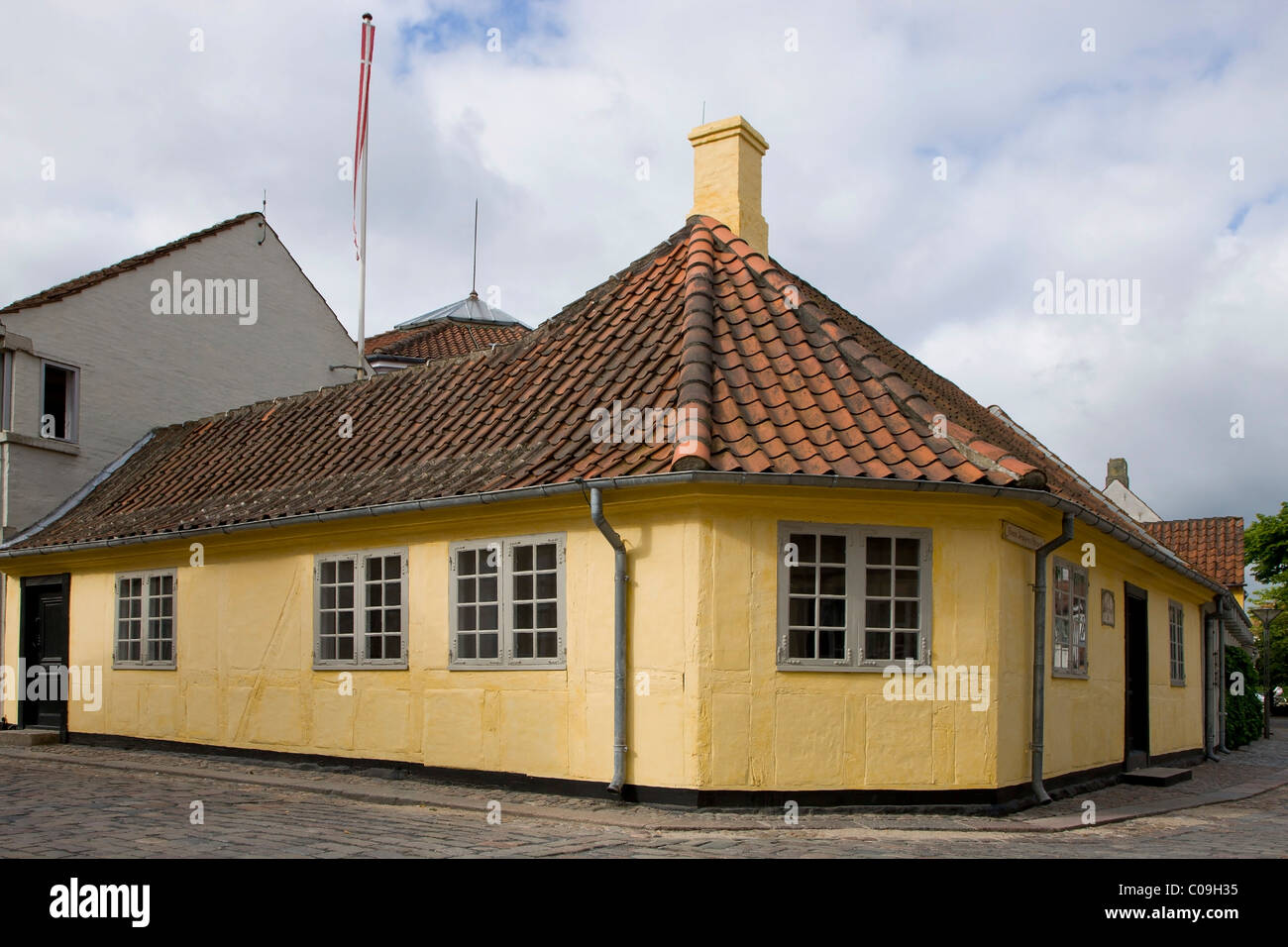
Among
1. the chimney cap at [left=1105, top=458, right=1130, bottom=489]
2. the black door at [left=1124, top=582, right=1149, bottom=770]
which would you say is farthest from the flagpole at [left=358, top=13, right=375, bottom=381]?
the chimney cap at [left=1105, top=458, right=1130, bottom=489]

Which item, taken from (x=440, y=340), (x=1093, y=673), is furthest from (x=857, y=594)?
(x=440, y=340)

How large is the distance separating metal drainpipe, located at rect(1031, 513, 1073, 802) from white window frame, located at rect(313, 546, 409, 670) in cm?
610

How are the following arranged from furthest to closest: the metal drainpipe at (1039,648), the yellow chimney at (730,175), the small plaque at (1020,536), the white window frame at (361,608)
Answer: the yellow chimney at (730,175)
the white window frame at (361,608)
the metal drainpipe at (1039,648)
the small plaque at (1020,536)

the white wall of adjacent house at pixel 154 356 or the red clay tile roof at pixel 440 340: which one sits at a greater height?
the red clay tile roof at pixel 440 340

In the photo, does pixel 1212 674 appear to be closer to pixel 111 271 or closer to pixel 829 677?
pixel 829 677

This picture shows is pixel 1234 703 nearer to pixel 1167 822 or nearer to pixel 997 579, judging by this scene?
pixel 1167 822

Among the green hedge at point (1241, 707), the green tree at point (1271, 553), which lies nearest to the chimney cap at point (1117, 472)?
the green tree at point (1271, 553)

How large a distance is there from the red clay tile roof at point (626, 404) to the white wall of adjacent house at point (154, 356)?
1826 mm

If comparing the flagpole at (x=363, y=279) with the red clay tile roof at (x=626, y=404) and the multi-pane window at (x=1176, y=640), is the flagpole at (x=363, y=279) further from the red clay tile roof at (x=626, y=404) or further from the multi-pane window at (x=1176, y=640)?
the multi-pane window at (x=1176, y=640)

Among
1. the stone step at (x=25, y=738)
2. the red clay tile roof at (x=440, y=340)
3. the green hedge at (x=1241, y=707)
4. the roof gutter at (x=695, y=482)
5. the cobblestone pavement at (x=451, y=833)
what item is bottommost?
the green hedge at (x=1241, y=707)

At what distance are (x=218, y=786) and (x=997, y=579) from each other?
7.70 m

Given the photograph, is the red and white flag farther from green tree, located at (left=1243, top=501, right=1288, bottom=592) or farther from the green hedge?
green tree, located at (left=1243, top=501, right=1288, bottom=592)

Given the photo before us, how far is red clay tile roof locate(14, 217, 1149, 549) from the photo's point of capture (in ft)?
34.0

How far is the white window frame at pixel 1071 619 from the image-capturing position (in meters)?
11.9
